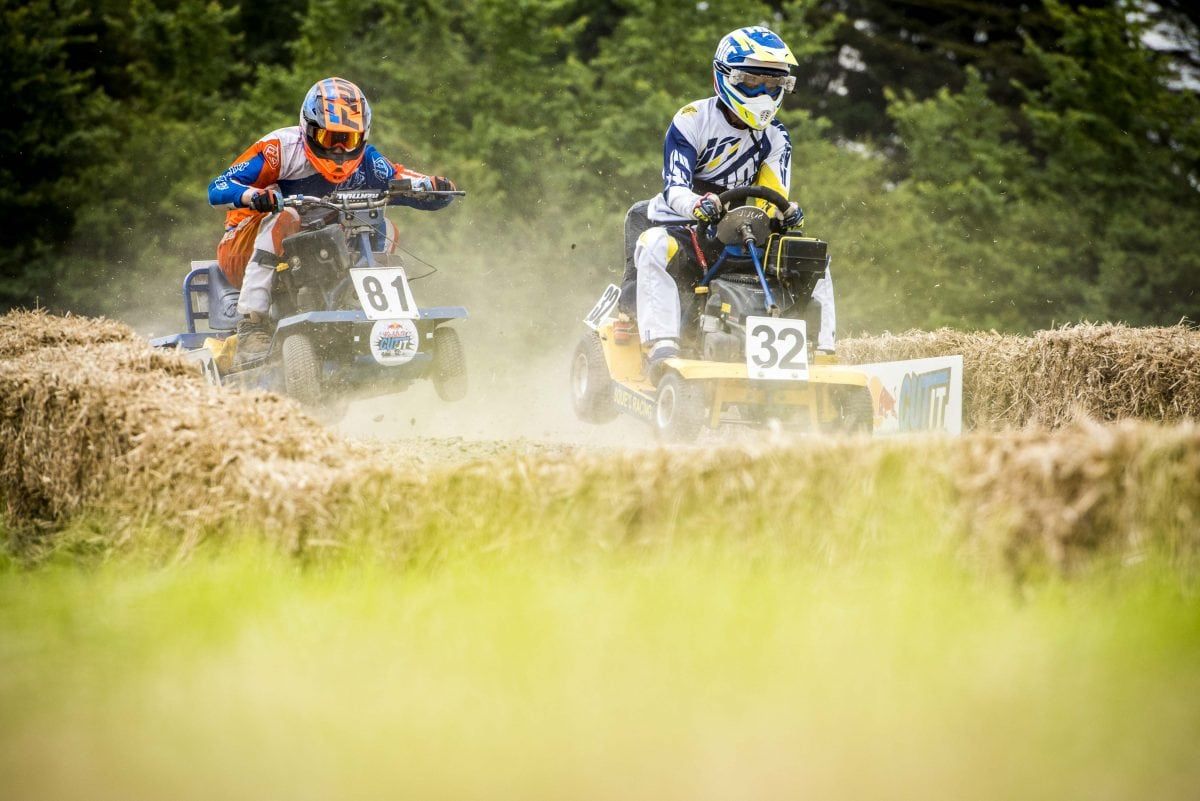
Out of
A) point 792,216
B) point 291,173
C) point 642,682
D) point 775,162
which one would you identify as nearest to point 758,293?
point 792,216

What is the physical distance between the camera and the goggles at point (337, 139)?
28.3 feet

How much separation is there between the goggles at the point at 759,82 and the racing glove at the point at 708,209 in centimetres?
80

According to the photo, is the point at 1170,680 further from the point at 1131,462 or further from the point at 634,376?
the point at 634,376

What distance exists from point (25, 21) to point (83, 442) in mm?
16139

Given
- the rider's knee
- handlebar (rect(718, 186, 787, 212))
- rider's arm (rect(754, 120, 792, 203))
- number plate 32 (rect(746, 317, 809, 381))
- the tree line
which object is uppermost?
the tree line

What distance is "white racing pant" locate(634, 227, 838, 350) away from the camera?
25.8ft

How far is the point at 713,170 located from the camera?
8.35m

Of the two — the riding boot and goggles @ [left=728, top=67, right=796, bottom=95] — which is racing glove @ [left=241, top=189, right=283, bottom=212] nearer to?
the riding boot

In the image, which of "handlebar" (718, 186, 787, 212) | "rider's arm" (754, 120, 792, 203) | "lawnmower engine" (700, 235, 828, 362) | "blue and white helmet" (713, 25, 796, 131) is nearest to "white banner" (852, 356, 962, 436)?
"lawnmower engine" (700, 235, 828, 362)

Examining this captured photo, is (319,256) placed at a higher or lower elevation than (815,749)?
higher

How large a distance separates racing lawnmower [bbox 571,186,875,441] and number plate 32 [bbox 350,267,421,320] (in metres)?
1.54

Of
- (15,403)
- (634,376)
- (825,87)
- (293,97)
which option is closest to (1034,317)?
(825,87)

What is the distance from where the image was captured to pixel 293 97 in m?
19.9

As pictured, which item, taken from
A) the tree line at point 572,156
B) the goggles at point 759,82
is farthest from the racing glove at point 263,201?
the tree line at point 572,156
